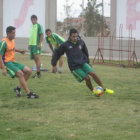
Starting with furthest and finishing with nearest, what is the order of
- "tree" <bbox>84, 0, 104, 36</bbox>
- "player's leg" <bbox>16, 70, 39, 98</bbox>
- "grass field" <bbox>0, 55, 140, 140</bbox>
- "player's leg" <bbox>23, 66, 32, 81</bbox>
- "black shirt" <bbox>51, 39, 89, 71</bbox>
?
"tree" <bbox>84, 0, 104, 36</bbox> < "player's leg" <bbox>23, 66, 32, 81</bbox> < "black shirt" <bbox>51, 39, 89, 71</bbox> < "player's leg" <bbox>16, 70, 39, 98</bbox> < "grass field" <bbox>0, 55, 140, 140</bbox>

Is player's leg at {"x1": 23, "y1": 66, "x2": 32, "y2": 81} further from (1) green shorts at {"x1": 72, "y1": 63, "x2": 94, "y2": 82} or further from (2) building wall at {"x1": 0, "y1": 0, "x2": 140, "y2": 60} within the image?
(2) building wall at {"x1": 0, "y1": 0, "x2": 140, "y2": 60}

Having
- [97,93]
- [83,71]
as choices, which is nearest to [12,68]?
[83,71]

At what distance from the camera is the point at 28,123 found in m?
6.13

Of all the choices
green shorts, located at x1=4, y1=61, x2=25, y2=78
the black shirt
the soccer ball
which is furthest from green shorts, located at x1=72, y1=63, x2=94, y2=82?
green shorts, located at x1=4, y1=61, x2=25, y2=78

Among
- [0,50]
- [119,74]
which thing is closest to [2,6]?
[119,74]

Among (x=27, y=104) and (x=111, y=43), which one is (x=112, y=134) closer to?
(x=27, y=104)

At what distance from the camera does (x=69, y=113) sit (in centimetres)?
684

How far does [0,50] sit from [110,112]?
2.83 metres

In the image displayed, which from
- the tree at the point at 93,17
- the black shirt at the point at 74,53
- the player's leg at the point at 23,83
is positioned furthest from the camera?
the tree at the point at 93,17

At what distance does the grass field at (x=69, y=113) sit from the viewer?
5434mm

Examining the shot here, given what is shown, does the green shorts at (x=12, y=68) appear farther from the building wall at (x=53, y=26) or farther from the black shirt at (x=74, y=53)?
the building wall at (x=53, y=26)

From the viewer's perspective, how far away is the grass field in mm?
5434

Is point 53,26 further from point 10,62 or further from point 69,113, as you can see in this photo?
point 69,113

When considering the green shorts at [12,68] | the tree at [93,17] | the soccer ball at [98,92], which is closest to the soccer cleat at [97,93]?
the soccer ball at [98,92]
